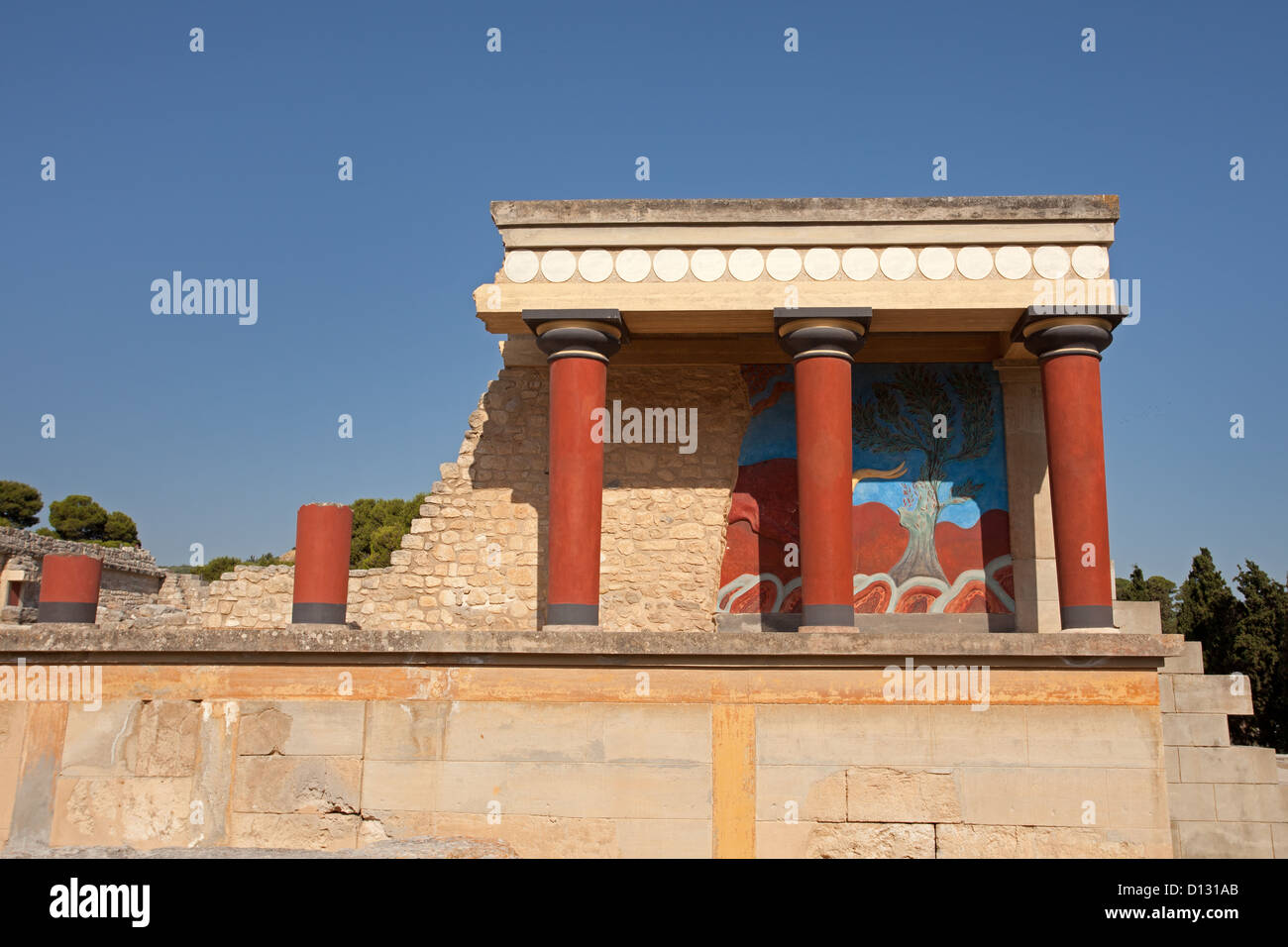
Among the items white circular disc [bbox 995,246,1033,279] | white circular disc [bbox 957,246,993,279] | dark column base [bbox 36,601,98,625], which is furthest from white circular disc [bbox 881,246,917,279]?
dark column base [bbox 36,601,98,625]

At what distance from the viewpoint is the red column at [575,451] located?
959 cm

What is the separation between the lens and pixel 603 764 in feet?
19.1

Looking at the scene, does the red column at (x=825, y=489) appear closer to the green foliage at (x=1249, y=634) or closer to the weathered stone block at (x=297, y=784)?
the weathered stone block at (x=297, y=784)

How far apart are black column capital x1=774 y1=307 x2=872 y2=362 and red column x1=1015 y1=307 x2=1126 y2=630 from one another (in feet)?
5.58

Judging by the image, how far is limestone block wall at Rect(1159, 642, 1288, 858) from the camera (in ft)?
25.3

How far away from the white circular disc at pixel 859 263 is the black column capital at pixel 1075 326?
61.8 inches

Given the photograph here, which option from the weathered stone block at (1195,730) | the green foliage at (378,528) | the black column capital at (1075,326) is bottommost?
the weathered stone block at (1195,730)

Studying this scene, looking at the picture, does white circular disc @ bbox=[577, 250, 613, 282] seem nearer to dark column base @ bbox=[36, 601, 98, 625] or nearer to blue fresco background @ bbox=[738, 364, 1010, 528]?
blue fresco background @ bbox=[738, 364, 1010, 528]

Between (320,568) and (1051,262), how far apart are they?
7.40 m

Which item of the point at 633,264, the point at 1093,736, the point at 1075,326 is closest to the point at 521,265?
the point at 633,264

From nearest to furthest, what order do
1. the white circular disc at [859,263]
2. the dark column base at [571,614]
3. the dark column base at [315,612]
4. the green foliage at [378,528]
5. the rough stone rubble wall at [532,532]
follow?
the dark column base at [315,612], the dark column base at [571,614], the white circular disc at [859,263], the rough stone rubble wall at [532,532], the green foliage at [378,528]

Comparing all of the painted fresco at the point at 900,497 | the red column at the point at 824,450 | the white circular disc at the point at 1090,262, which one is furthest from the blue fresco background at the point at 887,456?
the white circular disc at the point at 1090,262

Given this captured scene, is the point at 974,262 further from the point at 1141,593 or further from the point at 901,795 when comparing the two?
the point at 1141,593

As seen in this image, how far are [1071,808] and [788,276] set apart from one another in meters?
5.97
